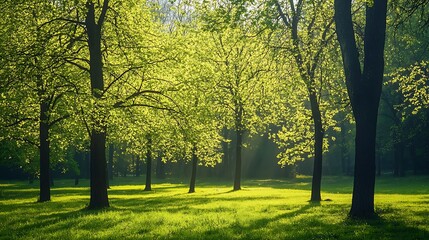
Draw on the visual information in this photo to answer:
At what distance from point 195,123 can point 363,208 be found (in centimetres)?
1002

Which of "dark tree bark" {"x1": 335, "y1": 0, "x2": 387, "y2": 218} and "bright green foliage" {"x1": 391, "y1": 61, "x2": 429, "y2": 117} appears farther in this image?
"bright green foliage" {"x1": 391, "y1": 61, "x2": 429, "y2": 117}

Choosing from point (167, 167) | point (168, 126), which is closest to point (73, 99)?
point (168, 126)

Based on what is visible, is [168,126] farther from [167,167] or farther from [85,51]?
[167,167]

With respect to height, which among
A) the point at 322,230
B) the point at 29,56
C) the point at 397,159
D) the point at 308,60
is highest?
the point at 308,60

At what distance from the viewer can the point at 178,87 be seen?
22641 millimetres

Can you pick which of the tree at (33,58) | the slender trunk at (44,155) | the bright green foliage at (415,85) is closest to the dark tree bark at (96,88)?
the tree at (33,58)

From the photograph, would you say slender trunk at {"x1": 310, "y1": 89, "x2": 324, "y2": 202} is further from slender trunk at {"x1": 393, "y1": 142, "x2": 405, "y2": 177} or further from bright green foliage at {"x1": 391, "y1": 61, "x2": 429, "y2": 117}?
slender trunk at {"x1": 393, "y1": 142, "x2": 405, "y2": 177}

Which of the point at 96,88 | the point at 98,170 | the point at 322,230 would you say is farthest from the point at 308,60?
the point at 98,170

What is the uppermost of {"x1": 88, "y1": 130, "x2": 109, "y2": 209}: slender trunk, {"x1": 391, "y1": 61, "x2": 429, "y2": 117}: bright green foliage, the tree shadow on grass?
{"x1": 391, "y1": 61, "x2": 429, "y2": 117}: bright green foliage

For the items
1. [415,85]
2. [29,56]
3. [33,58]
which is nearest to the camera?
[29,56]

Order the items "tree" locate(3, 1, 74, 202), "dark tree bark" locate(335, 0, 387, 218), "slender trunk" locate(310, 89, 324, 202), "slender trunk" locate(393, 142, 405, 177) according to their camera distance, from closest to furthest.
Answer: "dark tree bark" locate(335, 0, 387, 218) < "tree" locate(3, 1, 74, 202) < "slender trunk" locate(310, 89, 324, 202) < "slender trunk" locate(393, 142, 405, 177)

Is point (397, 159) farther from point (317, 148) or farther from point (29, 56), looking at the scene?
point (29, 56)

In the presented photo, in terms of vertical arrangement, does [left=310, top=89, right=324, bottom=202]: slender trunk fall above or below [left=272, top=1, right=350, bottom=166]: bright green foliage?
below

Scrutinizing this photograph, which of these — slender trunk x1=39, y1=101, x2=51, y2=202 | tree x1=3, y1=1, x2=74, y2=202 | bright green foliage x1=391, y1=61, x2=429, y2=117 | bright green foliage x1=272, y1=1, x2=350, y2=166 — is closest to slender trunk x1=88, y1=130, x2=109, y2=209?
tree x1=3, y1=1, x2=74, y2=202
